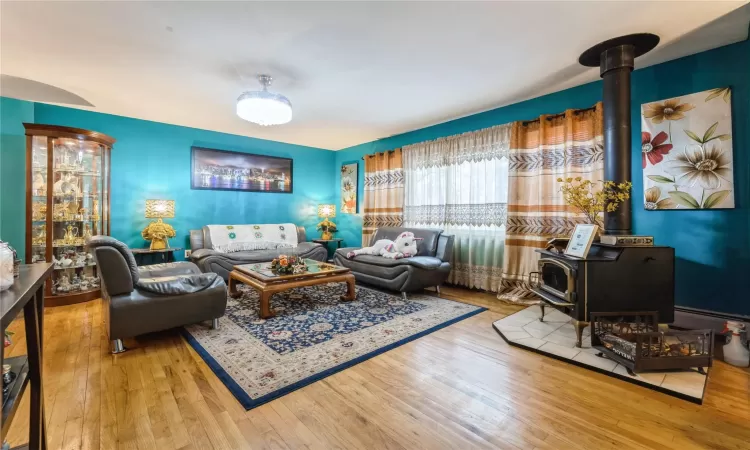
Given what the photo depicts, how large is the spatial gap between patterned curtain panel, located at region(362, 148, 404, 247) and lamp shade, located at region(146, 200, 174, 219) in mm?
3061

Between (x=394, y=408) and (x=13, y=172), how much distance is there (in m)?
4.92

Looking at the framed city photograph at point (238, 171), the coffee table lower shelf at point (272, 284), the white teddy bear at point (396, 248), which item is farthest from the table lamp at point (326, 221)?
the coffee table lower shelf at point (272, 284)

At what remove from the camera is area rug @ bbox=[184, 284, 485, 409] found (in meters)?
1.97

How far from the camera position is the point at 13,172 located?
11.7 ft

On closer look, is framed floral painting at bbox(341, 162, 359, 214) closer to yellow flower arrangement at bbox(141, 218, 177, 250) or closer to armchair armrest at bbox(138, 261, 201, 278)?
yellow flower arrangement at bbox(141, 218, 177, 250)

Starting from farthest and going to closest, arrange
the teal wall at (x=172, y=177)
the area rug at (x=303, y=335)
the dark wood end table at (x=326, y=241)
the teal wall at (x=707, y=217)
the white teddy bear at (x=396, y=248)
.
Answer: the dark wood end table at (x=326, y=241), the teal wall at (x=172, y=177), the white teddy bear at (x=396, y=248), the teal wall at (x=707, y=217), the area rug at (x=303, y=335)

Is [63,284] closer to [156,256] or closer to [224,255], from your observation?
[156,256]

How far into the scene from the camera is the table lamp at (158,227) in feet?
14.2

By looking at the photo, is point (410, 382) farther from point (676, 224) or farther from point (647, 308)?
point (676, 224)

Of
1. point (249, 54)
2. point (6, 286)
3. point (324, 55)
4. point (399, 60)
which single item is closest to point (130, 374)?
point (6, 286)

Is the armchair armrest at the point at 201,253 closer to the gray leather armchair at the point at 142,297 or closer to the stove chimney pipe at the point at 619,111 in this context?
the gray leather armchair at the point at 142,297

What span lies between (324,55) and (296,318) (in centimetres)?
240

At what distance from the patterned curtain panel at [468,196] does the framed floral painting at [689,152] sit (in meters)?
1.39

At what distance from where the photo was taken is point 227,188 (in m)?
5.34
